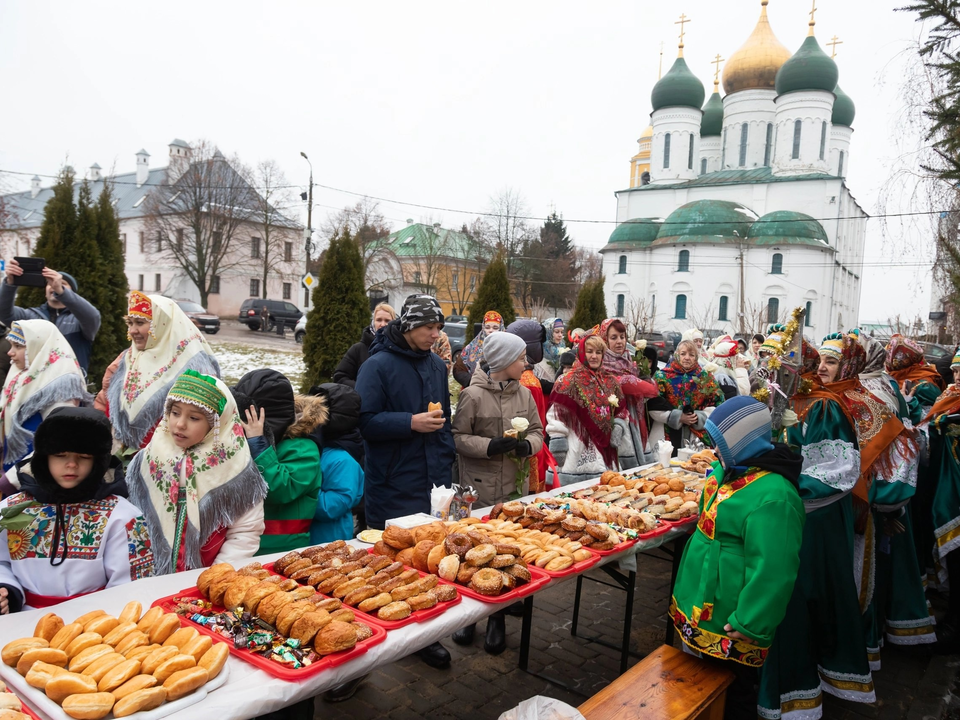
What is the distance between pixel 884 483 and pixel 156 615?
13.7 feet

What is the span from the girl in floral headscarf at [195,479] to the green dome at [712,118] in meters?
53.2

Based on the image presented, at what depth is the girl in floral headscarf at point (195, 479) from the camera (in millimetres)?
2604

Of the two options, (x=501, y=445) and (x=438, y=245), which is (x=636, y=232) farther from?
(x=501, y=445)

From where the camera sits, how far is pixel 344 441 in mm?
3797

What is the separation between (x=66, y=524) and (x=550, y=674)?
9.43 ft

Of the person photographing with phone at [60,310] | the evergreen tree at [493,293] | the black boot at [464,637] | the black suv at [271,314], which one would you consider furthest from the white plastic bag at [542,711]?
the black suv at [271,314]

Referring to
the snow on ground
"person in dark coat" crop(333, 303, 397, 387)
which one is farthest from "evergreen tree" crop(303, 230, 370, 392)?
the snow on ground

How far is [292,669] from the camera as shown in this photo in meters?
1.87

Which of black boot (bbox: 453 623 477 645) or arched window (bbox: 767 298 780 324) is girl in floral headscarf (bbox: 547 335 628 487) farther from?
arched window (bbox: 767 298 780 324)

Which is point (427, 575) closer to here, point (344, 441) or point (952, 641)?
point (344, 441)

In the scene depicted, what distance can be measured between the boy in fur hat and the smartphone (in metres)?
3.75

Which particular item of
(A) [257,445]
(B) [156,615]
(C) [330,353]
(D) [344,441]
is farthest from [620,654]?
(C) [330,353]

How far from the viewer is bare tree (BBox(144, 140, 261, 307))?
37625 mm

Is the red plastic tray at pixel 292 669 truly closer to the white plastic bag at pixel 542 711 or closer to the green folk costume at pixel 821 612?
the white plastic bag at pixel 542 711
